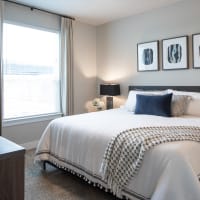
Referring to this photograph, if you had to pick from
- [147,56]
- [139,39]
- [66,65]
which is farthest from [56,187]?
[139,39]

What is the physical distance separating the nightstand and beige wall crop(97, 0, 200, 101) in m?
3.06

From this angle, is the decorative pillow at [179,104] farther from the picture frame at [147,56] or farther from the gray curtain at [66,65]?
the gray curtain at [66,65]

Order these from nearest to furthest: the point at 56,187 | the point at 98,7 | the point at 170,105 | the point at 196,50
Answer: the point at 56,187 → the point at 170,105 → the point at 196,50 → the point at 98,7

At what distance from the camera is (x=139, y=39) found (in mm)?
4180

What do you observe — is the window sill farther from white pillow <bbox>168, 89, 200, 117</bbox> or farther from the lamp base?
white pillow <bbox>168, 89, 200, 117</bbox>

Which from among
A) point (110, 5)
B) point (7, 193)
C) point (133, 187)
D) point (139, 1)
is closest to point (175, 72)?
point (139, 1)

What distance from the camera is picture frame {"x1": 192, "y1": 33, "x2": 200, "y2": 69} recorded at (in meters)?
3.39

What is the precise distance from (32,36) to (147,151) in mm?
3088

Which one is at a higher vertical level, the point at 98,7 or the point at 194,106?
the point at 98,7

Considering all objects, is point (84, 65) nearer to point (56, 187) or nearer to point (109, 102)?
point (109, 102)

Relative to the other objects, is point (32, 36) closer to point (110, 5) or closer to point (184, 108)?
point (110, 5)

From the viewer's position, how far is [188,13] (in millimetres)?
3510

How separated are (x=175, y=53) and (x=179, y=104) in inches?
41.8

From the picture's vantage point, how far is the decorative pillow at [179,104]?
9.89 ft
